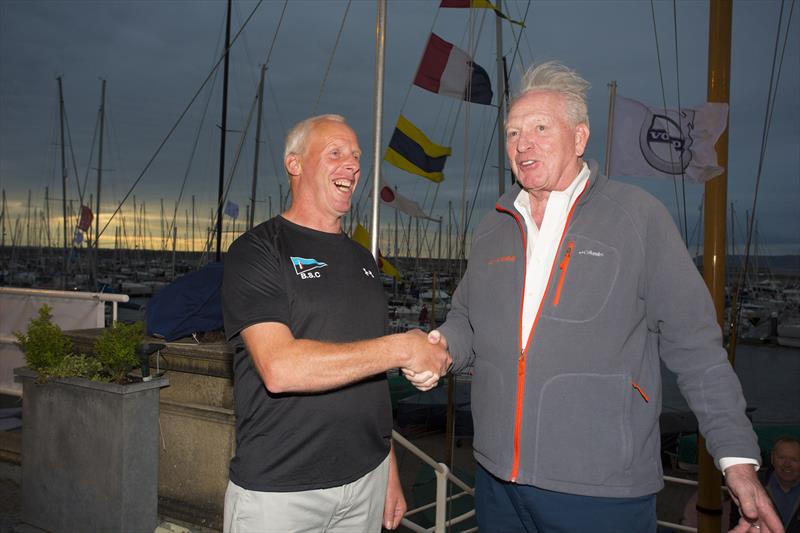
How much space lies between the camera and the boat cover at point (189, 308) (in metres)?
4.63

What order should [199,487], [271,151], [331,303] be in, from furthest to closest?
1. [271,151]
2. [199,487]
3. [331,303]

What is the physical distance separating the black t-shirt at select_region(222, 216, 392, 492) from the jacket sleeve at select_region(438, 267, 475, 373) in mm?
362

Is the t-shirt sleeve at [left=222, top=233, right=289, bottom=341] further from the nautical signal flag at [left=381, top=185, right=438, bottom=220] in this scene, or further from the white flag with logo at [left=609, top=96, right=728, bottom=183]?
the nautical signal flag at [left=381, top=185, right=438, bottom=220]

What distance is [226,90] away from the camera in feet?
70.8

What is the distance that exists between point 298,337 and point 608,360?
3.86 feet

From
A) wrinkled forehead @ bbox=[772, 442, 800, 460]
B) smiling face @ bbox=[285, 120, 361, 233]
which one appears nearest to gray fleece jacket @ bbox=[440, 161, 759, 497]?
smiling face @ bbox=[285, 120, 361, 233]

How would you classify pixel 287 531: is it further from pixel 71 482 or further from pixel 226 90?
pixel 226 90

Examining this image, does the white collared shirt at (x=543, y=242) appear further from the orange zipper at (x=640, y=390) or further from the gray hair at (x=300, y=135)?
the gray hair at (x=300, y=135)

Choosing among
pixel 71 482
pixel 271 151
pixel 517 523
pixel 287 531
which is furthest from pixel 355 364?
pixel 271 151

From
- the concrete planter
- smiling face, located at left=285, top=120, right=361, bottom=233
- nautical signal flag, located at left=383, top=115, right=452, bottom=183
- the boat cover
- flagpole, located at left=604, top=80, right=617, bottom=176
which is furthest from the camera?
nautical signal flag, located at left=383, top=115, right=452, bottom=183

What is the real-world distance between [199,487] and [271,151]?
21808 millimetres

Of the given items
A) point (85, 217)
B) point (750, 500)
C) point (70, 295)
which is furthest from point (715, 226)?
point (85, 217)

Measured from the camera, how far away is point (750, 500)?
1.86 metres

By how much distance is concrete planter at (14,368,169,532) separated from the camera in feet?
13.0
